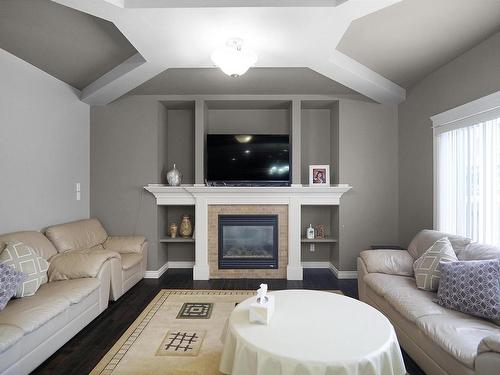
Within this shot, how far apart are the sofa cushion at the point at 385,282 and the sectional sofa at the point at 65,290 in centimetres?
256

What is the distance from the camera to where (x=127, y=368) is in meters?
2.11

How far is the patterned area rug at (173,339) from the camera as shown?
2.12 meters

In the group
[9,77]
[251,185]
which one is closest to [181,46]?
[9,77]

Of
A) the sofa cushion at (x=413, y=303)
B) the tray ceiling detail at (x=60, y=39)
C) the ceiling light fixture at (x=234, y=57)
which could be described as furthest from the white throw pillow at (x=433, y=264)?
the tray ceiling detail at (x=60, y=39)

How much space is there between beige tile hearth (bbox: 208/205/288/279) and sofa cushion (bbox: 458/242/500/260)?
2174mm

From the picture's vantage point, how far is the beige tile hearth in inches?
165

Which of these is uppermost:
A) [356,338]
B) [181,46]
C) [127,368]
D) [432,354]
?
[181,46]

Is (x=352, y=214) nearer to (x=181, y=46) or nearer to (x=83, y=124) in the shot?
(x=181, y=46)

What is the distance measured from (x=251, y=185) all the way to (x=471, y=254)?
2.60 meters

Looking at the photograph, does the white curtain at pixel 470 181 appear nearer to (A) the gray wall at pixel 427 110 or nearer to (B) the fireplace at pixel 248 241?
(A) the gray wall at pixel 427 110

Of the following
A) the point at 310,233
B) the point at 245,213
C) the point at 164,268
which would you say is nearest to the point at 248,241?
the point at 245,213

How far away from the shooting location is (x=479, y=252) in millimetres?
2293

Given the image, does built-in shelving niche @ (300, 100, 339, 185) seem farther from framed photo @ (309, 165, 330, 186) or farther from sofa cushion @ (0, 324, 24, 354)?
sofa cushion @ (0, 324, 24, 354)

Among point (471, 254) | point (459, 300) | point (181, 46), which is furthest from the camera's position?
point (181, 46)
